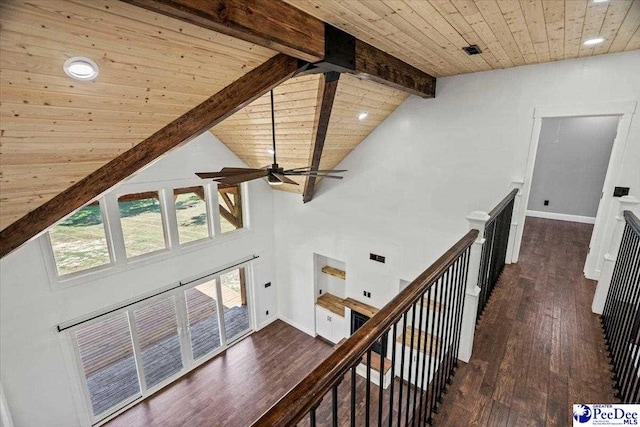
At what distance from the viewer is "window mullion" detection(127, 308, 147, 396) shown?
5648mm

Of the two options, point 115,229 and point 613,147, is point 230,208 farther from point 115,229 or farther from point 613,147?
point 613,147

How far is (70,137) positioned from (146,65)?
0.91m

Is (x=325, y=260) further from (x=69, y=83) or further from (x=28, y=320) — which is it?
(x=69, y=83)

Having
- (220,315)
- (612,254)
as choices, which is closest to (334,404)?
(612,254)

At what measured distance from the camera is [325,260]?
8.00 meters

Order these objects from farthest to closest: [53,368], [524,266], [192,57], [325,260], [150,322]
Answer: [325,260]
[150,322]
[53,368]
[524,266]
[192,57]

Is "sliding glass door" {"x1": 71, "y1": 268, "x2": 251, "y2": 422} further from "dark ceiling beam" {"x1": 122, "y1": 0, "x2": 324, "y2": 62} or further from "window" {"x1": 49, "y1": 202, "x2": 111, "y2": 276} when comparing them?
"dark ceiling beam" {"x1": 122, "y1": 0, "x2": 324, "y2": 62}

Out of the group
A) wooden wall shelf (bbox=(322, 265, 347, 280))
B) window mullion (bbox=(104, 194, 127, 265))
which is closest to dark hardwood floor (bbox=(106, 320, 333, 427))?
wooden wall shelf (bbox=(322, 265, 347, 280))

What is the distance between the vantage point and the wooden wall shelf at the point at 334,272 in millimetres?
7650

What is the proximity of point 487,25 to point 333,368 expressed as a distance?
3.15m

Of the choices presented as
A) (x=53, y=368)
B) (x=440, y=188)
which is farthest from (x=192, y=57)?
(x=53, y=368)

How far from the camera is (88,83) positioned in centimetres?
226

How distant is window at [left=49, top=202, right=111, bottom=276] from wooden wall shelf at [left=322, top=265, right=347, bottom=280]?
4776 mm

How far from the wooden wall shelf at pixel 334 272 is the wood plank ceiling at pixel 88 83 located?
5645 millimetres
